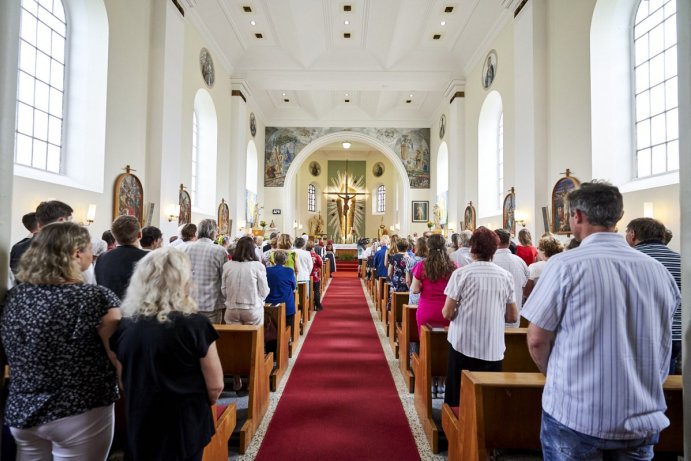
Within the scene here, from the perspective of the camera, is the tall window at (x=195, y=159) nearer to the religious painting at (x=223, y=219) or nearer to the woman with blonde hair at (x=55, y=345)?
the religious painting at (x=223, y=219)

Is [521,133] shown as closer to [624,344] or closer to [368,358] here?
[368,358]

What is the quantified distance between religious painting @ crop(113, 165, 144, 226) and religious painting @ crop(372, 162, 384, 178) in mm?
21902

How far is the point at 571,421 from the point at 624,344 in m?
0.33

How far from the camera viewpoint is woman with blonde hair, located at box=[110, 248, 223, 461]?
1750 mm

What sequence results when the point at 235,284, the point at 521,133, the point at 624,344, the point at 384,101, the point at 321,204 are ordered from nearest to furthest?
the point at 624,344 < the point at 235,284 < the point at 521,133 < the point at 384,101 < the point at 321,204

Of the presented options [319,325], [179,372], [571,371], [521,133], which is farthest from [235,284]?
[521,133]

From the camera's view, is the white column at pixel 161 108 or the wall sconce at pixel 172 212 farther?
the wall sconce at pixel 172 212

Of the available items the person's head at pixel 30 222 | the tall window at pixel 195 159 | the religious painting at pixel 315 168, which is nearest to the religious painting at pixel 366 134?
the tall window at pixel 195 159

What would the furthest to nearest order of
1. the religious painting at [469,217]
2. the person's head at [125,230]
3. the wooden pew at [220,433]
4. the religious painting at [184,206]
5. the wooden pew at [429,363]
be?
the religious painting at [469,217]
the religious painting at [184,206]
the wooden pew at [429,363]
the person's head at [125,230]
the wooden pew at [220,433]

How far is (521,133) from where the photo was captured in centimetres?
978

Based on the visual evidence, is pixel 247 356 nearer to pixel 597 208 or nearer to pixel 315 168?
pixel 597 208

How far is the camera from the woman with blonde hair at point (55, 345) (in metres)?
1.69

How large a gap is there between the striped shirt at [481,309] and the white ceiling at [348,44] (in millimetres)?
9667

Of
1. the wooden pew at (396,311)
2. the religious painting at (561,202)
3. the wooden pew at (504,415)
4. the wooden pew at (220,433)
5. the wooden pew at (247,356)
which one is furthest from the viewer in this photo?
the religious painting at (561,202)
